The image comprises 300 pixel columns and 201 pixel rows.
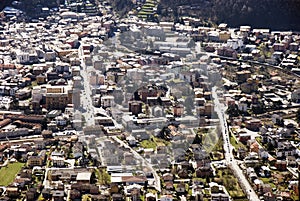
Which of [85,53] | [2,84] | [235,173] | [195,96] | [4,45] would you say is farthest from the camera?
[4,45]

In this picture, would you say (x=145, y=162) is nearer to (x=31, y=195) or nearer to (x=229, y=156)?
(x=229, y=156)

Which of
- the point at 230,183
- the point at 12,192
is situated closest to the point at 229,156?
the point at 230,183

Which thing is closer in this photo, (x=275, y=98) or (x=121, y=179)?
(x=121, y=179)

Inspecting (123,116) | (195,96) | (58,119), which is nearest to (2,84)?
(58,119)

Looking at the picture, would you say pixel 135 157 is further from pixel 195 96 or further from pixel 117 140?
pixel 195 96

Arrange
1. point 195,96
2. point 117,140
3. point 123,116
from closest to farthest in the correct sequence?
1. point 117,140
2. point 123,116
3. point 195,96

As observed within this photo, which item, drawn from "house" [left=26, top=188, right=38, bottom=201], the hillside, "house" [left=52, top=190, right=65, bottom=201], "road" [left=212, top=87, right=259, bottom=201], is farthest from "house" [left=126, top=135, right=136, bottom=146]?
the hillside
